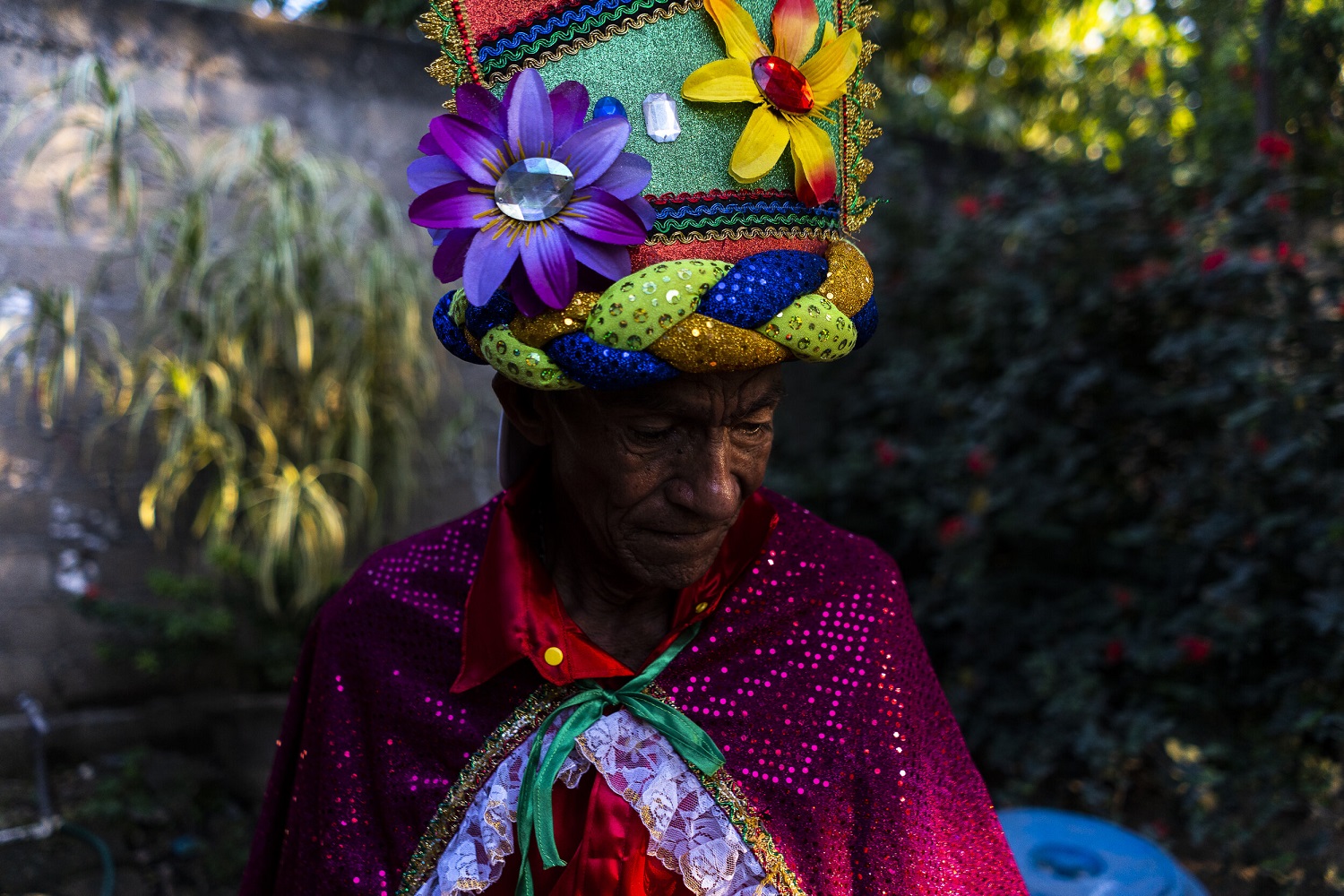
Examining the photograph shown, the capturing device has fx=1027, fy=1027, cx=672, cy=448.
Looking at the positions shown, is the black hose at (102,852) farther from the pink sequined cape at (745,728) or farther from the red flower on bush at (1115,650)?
the red flower on bush at (1115,650)

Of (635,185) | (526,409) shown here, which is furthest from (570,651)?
(635,185)

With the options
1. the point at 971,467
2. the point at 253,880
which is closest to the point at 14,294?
the point at 253,880

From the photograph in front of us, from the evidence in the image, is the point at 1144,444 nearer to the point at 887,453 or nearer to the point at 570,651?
the point at 887,453

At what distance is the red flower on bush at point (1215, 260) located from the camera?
9.93ft

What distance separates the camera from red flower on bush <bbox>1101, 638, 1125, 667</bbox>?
315cm

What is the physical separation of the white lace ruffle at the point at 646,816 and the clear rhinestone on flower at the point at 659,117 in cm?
82

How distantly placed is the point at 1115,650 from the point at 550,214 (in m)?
2.59

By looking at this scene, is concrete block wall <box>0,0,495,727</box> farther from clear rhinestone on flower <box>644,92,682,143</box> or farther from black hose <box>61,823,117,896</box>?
clear rhinestone on flower <box>644,92,682,143</box>

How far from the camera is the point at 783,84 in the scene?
4.23 feet

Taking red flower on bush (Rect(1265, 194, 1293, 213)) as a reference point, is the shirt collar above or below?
below

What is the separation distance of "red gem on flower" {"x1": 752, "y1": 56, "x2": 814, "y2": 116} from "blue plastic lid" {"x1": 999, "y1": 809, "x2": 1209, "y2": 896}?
1.39 m

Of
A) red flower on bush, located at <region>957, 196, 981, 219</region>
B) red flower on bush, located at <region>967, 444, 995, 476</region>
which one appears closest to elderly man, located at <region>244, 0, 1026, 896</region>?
red flower on bush, located at <region>967, 444, 995, 476</region>

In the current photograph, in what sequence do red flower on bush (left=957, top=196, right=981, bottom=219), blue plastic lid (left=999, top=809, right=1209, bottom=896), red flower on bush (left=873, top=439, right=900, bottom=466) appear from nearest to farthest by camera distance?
blue plastic lid (left=999, top=809, right=1209, bottom=896) < red flower on bush (left=873, top=439, right=900, bottom=466) < red flower on bush (left=957, top=196, right=981, bottom=219)

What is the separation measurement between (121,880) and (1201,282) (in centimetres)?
372
